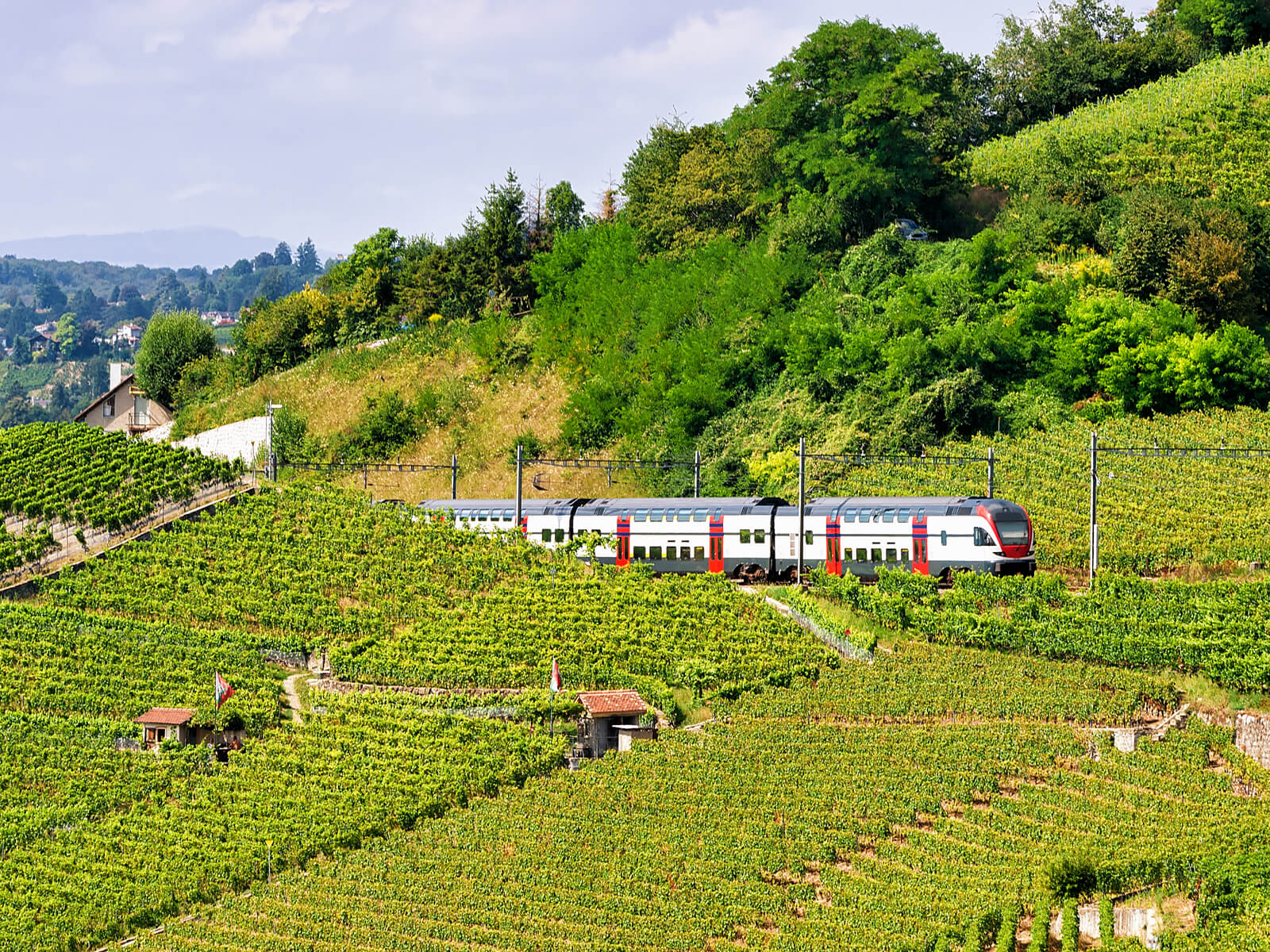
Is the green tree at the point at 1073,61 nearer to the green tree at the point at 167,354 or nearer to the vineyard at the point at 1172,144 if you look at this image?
the vineyard at the point at 1172,144

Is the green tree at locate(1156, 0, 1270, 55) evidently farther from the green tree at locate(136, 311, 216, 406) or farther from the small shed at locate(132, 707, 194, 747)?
the small shed at locate(132, 707, 194, 747)

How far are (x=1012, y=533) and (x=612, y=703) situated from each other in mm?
13941

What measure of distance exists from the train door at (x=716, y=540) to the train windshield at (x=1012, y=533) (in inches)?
366

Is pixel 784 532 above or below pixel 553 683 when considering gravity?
above

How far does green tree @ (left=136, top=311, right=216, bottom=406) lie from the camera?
87562mm

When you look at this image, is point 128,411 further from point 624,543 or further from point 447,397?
point 624,543

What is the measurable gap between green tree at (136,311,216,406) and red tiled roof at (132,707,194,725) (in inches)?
1934

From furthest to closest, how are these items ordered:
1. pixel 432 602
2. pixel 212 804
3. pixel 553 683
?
1. pixel 432 602
2. pixel 553 683
3. pixel 212 804

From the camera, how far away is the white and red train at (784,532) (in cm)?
4484

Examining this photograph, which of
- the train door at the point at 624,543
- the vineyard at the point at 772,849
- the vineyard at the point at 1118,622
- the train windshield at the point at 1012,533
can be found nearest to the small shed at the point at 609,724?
the vineyard at the point at 772,849

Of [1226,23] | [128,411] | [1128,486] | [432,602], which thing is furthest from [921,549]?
[128,411]

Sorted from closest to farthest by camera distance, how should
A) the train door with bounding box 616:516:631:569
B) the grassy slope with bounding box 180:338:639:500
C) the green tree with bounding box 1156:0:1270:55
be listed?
the train door with bounding box 616:516:631:569 → the grassy slope with bounding box 180:338:639:500 → the green tree with bounding box 1156:0:1270:55

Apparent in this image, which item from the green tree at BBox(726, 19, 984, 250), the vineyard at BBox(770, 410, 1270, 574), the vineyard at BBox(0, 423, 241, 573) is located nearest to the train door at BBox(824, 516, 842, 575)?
the vineyard at BBox(770, 410, 1270, 574)

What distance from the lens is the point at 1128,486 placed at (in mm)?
48844
